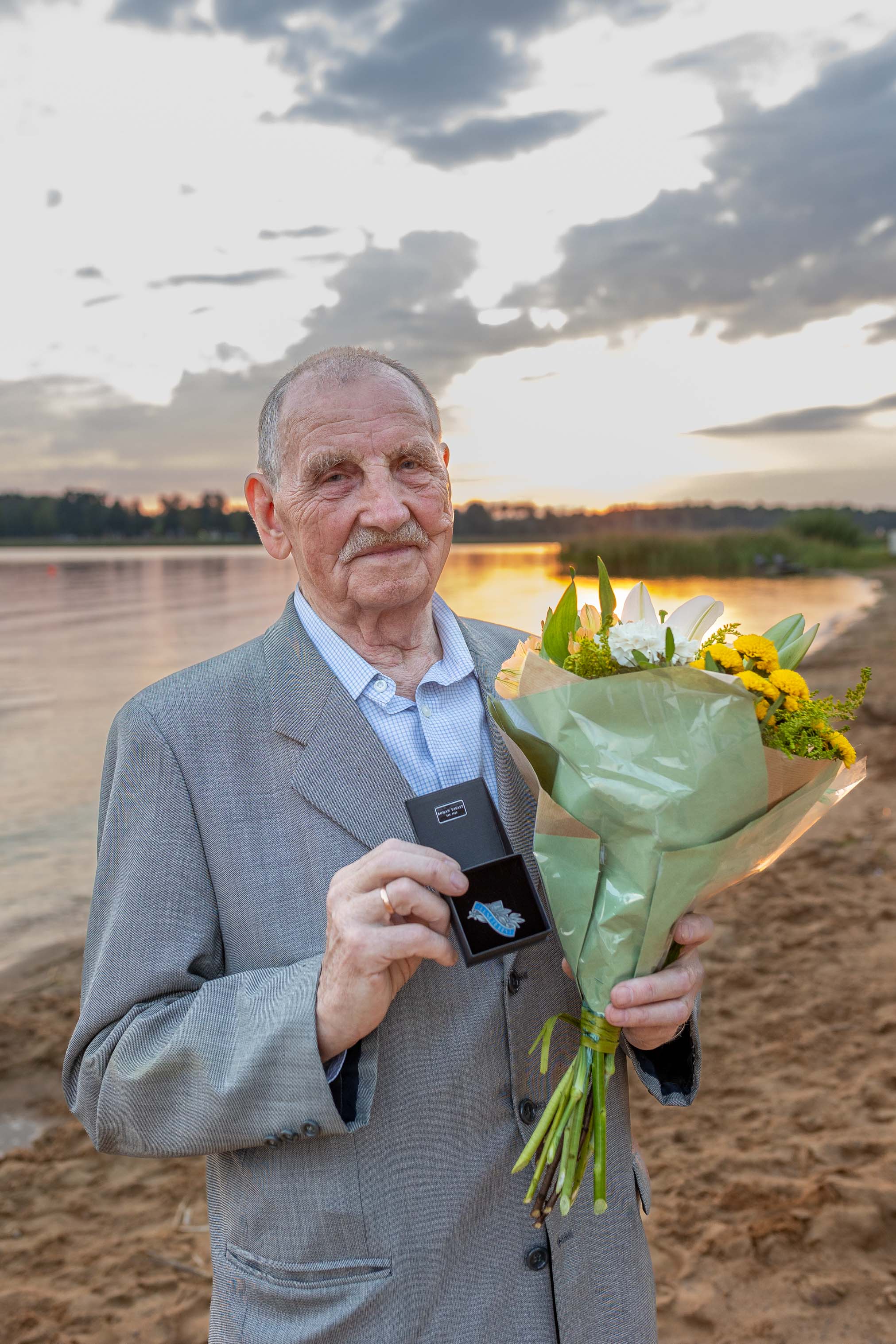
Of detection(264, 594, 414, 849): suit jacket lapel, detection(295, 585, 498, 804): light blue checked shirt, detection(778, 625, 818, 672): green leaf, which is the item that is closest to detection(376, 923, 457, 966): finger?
detection(264, 594, 414, 849): suit jacket lapel

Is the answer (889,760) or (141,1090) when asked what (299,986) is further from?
(889,760)

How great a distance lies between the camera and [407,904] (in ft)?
3.80

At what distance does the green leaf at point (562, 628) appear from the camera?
1310mm

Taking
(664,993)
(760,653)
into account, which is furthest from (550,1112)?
(760,653)

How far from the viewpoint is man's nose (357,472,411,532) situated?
1.58 m

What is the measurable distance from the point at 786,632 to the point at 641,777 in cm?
35

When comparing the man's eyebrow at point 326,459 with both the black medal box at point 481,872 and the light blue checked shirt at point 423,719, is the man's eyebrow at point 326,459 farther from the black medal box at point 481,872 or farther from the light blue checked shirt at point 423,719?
the black medal box at point 481,872

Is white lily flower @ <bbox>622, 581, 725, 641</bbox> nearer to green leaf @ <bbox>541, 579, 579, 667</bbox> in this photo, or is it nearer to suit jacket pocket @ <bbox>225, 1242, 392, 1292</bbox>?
green leaf @ <bbox>541, 579, 579, 667</bbox>

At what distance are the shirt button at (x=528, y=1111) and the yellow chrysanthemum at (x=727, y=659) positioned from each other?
754mm

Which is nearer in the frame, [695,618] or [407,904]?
[407,904]

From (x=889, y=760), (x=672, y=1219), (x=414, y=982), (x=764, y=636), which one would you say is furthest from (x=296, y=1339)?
(x=889, y=760)

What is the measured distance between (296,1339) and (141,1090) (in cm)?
43

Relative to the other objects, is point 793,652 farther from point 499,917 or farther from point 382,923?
point 382,923

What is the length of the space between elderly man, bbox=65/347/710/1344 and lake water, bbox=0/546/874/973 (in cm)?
44
